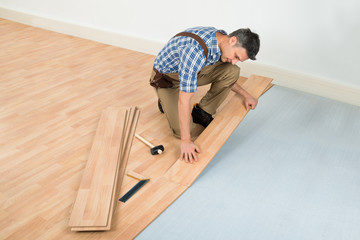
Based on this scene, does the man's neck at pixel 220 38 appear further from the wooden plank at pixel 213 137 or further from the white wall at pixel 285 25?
the white wall at pixel 285 25

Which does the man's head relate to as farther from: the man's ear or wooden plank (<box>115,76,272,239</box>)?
wooden plank (<box>115,76,272,239</box>)

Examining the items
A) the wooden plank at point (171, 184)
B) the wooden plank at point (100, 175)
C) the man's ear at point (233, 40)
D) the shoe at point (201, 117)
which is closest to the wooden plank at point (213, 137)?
the wooden plank at point (171, 184)

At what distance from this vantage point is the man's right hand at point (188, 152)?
2.34 metres

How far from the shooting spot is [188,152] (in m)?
2.35

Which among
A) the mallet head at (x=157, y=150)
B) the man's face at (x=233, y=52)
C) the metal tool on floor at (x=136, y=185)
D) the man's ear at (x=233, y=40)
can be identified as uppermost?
the man's ear at (x=233, y=40)

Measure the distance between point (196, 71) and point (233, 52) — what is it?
0.84ft

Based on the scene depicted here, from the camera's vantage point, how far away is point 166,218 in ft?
6.47

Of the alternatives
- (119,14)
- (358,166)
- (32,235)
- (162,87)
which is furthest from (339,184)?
(119,14)

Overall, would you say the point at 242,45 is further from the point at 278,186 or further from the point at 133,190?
the point at 133,190

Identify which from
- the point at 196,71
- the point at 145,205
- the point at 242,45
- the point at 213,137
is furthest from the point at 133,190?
the point at 242,45

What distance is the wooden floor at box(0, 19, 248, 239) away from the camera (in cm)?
204

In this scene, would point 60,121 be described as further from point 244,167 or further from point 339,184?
point 339,184

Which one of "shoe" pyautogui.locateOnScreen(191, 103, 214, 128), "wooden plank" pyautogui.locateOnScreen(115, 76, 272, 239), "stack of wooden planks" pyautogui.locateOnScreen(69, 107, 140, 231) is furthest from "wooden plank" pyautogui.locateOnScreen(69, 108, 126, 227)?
"shoe" pyautogui.locateOnScreen(191, 103, 214, 128)

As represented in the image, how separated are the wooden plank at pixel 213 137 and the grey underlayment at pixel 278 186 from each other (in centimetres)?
7
